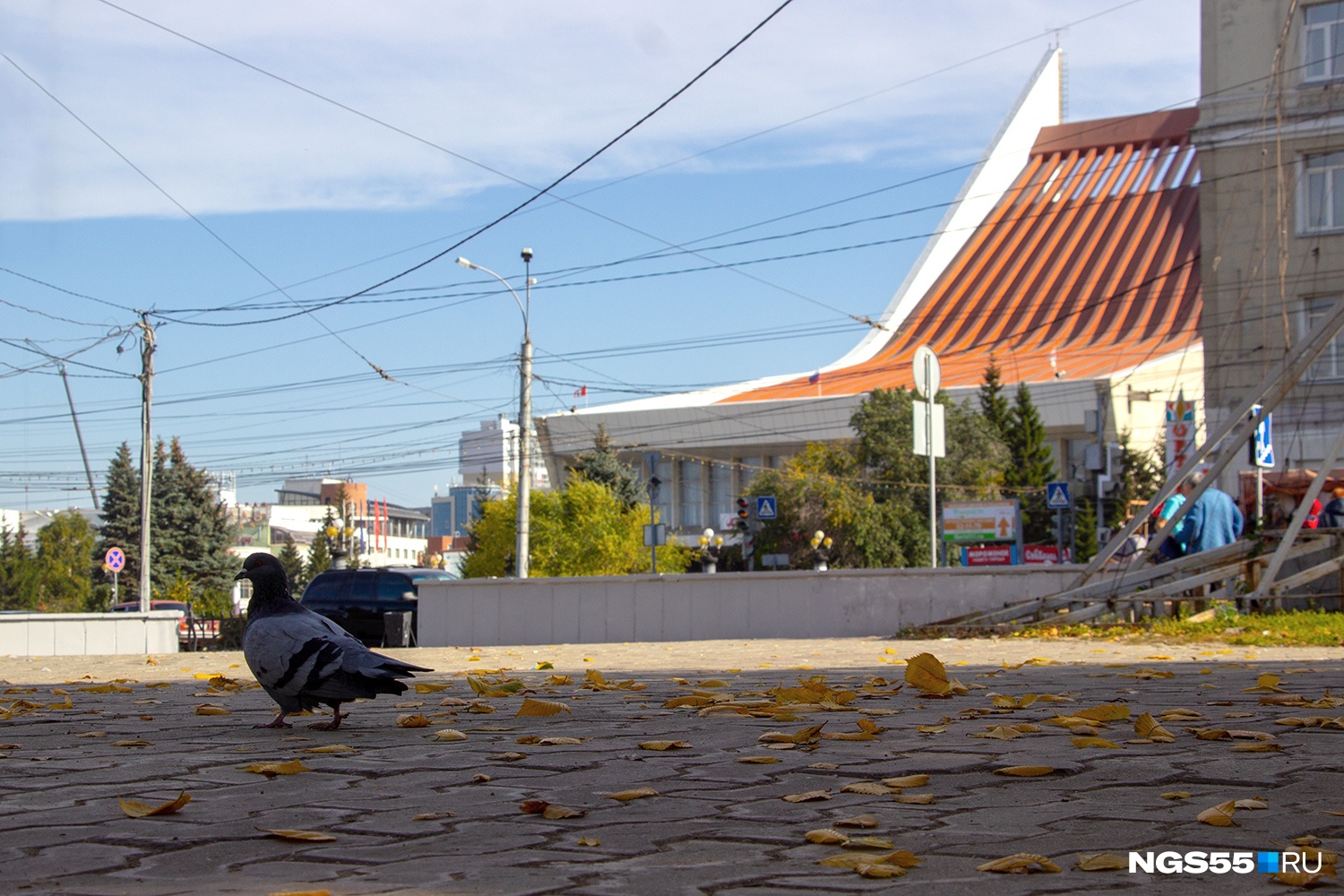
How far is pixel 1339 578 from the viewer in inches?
521

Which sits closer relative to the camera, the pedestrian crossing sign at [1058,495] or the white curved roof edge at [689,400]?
the pedestrian crossing sign at [1058,495]

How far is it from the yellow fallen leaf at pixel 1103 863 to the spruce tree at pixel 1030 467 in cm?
5234

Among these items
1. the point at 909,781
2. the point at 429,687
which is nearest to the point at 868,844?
the point at 909,781

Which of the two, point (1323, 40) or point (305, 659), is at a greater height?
point (1323, 40)

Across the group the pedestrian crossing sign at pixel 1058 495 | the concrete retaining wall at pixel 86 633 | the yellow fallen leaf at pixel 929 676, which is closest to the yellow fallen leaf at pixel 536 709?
the yellow fallen leaf at pixel 929 676

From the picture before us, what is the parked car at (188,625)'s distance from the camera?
99.4 ft

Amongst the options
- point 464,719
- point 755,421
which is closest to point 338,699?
point 464,719

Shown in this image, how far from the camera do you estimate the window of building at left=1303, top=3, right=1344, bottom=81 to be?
26.1m

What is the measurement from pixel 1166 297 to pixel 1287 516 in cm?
5690

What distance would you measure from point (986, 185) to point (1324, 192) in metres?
55.8

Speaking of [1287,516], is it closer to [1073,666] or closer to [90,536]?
[1073,666]

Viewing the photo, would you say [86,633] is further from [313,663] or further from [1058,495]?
[1058,495]

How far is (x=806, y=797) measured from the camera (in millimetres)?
3590

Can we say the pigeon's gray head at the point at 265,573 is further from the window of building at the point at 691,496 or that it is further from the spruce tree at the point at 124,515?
the window of building at the point at 691,496
